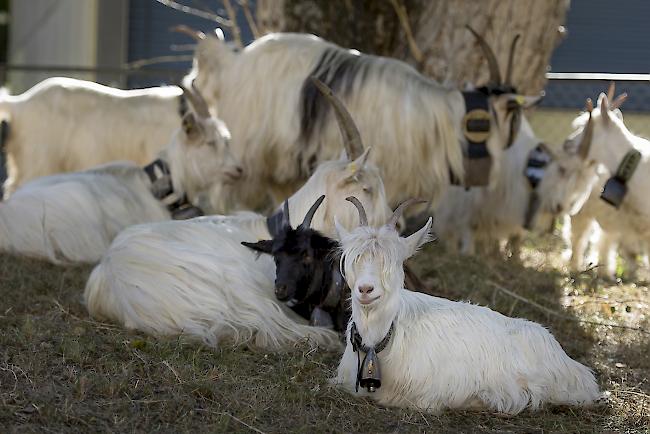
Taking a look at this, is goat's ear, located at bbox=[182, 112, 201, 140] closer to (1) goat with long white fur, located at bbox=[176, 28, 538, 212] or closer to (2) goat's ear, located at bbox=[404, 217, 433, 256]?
(1) goat with long white fur, located at bbox=[176, 28, 538, 212]

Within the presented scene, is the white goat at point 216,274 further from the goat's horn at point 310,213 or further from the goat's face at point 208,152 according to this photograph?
the goat's face at point 208,152

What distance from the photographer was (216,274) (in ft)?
16.3

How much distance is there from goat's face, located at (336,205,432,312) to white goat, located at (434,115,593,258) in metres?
3.99

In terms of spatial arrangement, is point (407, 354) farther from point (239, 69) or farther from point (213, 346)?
point (239, 69)

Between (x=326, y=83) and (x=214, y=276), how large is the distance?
204cm

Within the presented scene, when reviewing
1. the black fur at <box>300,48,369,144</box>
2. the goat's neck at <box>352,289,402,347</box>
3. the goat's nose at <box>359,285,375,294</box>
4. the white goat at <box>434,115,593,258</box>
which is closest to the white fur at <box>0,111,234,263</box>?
the black fur at <box>300,48,369,144</box>

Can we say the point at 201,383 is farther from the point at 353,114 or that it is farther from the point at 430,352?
the point at 353,114

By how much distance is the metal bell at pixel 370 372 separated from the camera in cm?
387

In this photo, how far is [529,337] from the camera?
4109 mm

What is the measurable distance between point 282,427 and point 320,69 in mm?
3393

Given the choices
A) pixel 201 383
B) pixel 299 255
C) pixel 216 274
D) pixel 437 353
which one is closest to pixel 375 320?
pixel 437 353

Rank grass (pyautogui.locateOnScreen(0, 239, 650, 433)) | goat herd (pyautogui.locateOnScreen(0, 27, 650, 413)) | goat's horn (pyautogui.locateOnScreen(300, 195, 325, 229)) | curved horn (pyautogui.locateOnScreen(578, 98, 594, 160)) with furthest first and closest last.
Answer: curved horn (pyautogui.locateOnScreen(578, 98, 594, 160)), goat's horn (pyautogui.locateOnScreen(300, 195, 325, 229)), goat herd (pyautogui.locateOnScreen(0, 27, 650, 413)), grass (pyautogui.locateOnScreen(0, 239, 650, 433))

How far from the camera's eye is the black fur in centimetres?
648

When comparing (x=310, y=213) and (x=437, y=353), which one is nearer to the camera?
(x=437, y=353)
